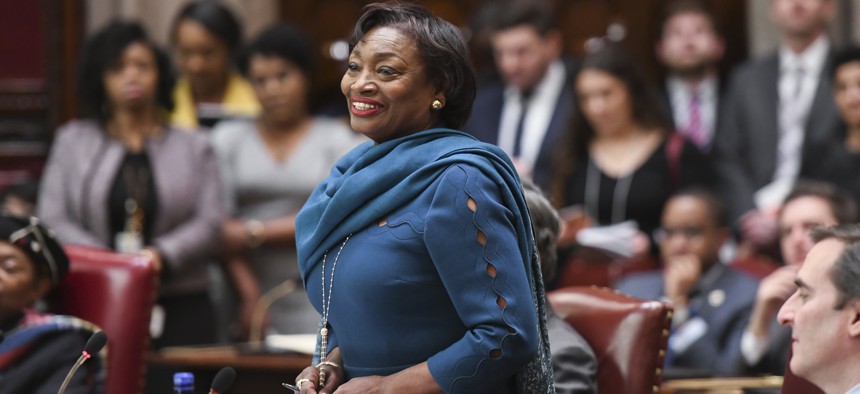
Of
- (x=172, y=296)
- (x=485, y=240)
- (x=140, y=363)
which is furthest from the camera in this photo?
(x=172, y=296)

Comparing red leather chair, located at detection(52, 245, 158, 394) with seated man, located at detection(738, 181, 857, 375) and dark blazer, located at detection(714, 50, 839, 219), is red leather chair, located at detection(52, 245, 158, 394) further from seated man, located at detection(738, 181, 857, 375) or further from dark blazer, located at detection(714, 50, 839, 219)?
dark blazer, located at detection(714, 50, 839, 219)

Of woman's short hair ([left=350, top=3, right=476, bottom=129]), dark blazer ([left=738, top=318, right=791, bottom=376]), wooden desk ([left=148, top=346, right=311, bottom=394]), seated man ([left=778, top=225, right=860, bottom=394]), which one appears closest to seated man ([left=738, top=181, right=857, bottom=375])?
dark blazer ([left=738, top=318, right=791, bottom=376])

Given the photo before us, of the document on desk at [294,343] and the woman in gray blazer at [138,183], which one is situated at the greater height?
the woman in gray blazer at [138,183]

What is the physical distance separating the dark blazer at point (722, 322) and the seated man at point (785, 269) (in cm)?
11

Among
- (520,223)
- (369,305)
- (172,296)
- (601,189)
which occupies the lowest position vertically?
(172,296)

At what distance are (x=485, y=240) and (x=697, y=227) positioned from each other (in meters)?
3.12

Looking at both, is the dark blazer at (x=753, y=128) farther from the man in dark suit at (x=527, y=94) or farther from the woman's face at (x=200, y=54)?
the woman's face at (x=200, y=54)

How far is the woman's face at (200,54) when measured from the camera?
6.08m

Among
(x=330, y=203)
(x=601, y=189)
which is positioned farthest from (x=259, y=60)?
Answer: (x=330, y=203)

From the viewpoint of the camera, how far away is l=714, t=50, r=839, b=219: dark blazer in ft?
18.9

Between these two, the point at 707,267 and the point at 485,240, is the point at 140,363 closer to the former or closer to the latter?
the point at 485,240

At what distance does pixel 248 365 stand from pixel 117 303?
0.79 m

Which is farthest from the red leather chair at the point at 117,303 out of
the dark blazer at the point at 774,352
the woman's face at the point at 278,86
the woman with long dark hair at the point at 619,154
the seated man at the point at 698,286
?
the woman with long dark hair at the point at 619,154

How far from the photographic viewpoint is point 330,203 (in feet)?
8.71
